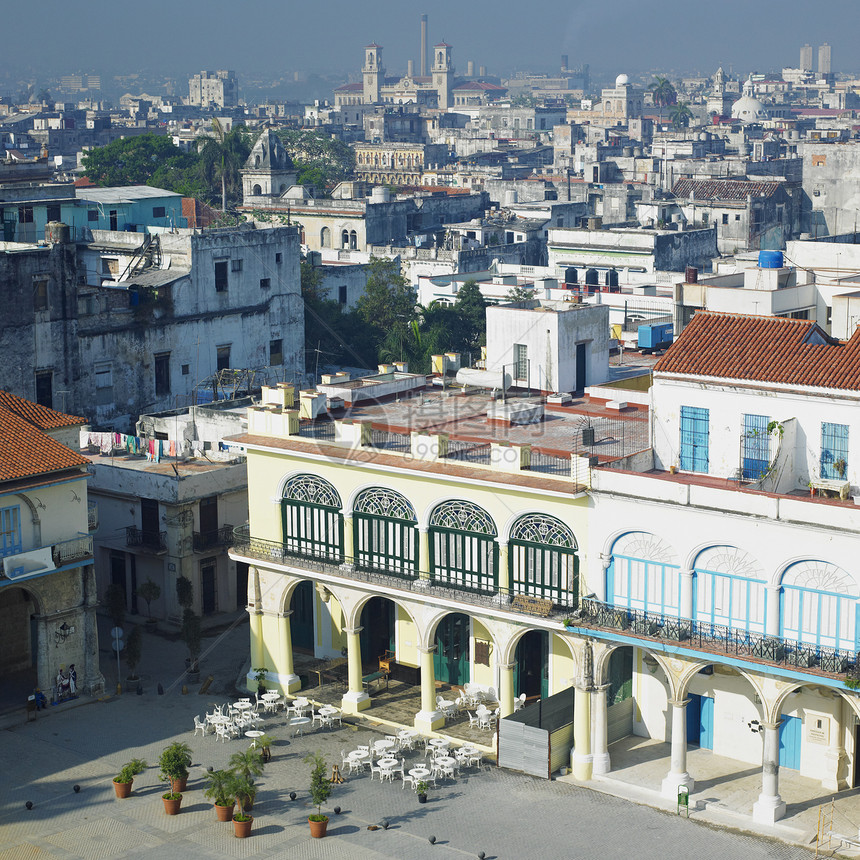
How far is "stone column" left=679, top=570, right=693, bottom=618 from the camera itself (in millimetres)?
36188

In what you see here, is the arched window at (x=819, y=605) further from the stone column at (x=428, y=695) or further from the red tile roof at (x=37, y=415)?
the red tile roof at (x=37, y=415)

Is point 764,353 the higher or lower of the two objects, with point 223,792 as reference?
higher

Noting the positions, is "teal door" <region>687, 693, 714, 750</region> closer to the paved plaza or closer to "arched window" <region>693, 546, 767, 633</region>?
the paved plaza

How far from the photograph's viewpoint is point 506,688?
39.7m

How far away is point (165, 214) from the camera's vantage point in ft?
269

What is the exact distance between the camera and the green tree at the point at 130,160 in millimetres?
142500

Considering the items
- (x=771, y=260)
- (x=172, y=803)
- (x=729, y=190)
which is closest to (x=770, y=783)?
(x=172, y=803)

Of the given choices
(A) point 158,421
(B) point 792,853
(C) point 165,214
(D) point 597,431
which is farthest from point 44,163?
(B) point 792,853

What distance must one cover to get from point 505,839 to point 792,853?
6.38 m

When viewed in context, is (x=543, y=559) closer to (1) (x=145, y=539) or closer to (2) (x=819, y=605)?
(2) (x=819, y=605)

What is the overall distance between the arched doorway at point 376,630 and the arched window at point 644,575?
1032 centimetres

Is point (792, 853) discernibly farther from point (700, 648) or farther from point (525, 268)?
point (525, 268)

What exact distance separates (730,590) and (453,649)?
10.9m

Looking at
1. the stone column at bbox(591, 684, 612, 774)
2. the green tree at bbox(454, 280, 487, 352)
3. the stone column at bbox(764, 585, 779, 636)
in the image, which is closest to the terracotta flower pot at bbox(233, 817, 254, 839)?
the stone column at bbox(591, 684, 612, 774)
